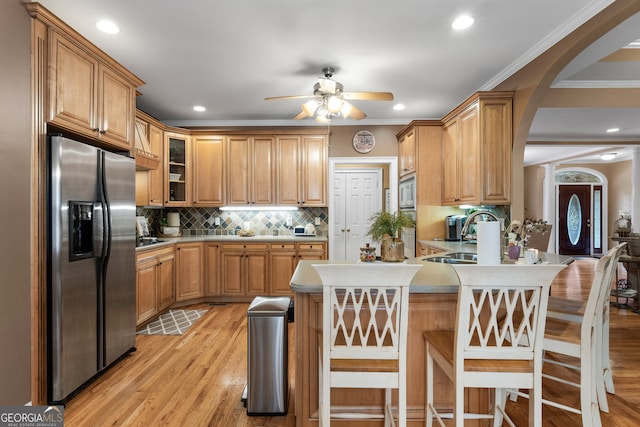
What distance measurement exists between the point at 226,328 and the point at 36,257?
204cm

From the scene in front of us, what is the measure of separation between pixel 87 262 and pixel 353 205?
4918 mm

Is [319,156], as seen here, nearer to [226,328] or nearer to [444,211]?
[444,211]

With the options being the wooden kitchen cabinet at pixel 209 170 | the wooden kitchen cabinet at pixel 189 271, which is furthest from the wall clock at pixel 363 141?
the wooden kitchen cabinet at pixel 189 271

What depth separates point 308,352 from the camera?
73.3 inches

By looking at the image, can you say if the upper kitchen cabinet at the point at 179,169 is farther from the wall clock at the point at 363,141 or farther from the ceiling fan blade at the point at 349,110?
the ceiling fan blade at the point at 349,110

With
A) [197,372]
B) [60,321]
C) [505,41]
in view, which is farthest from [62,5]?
[505,41]

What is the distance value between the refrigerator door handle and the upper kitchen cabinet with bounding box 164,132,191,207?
2.38 meters

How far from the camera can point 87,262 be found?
93.8 inches

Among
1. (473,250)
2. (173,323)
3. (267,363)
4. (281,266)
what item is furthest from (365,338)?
(281,266)

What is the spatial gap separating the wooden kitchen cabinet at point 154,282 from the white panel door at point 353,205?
10.6ft

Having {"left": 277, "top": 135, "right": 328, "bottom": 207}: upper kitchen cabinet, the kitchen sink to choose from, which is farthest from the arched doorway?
the kitchen sink

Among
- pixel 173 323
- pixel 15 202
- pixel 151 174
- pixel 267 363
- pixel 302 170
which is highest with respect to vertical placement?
pixel 302 170

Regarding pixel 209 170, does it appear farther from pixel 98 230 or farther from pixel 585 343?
pixel 585 343

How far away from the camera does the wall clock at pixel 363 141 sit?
529 cm
